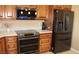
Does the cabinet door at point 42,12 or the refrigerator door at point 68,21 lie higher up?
the cabinet door at point 42,12

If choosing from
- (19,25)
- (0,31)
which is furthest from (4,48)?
(19,25)

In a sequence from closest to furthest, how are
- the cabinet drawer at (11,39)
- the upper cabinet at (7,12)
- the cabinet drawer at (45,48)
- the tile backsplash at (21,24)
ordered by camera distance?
the cabinet drawer at (11,39)
the upper cabinet at (7,12)
the tile backsplash at (21,24)
the cabinet drawer at (45,48)

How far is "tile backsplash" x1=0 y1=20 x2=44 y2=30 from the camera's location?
3612mm

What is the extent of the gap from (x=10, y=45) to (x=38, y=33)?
0.88 meters

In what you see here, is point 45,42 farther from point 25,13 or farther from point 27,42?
point 25,13

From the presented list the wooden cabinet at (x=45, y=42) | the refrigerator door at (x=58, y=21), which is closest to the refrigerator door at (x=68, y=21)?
the refrigerator door at (x=58, y=21)

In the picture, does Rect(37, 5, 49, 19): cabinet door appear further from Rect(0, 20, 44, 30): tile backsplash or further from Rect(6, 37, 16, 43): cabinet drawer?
Rect(6, 37, 16, 43): cabinet drawer

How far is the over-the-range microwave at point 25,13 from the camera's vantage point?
3.51m

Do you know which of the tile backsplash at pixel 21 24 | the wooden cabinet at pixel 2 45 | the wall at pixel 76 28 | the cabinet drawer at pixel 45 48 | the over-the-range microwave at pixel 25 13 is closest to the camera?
the wooden cabinet at pixel 2 45

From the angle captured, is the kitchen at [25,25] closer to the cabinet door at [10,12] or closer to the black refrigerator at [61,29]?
the cabinet door at [10,12]

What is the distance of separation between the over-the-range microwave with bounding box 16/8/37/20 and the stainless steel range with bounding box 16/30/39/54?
0.51 meters

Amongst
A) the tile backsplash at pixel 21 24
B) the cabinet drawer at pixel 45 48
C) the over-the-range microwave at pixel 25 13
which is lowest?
the cabinet drawer at pixel 45 48

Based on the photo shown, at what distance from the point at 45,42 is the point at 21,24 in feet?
3.24

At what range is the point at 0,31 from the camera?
11.6ft
